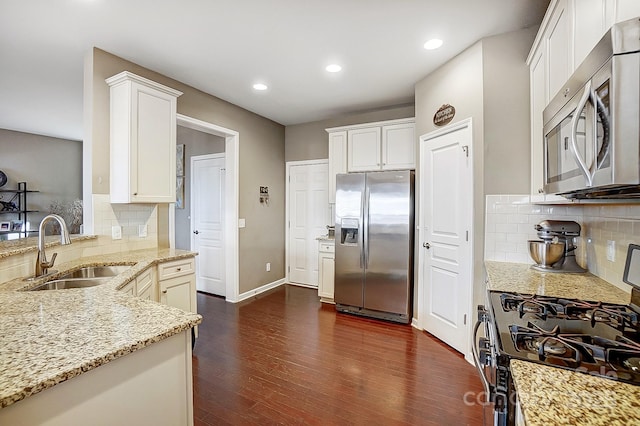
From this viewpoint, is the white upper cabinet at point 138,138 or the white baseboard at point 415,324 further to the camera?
the white baseboard at point 415,324

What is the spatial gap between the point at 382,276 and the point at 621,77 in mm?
2880

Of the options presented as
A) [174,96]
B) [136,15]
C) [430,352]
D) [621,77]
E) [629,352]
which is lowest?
[430,352]

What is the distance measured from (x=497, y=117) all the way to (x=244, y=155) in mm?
3117

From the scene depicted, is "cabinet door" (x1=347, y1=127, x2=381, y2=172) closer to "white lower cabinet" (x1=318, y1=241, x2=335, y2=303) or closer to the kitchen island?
"white lower cabinet" (x1=318, y1=241, x2=335, y2=303)

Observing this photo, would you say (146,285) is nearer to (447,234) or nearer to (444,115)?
(447,234)

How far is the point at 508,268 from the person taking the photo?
214cm

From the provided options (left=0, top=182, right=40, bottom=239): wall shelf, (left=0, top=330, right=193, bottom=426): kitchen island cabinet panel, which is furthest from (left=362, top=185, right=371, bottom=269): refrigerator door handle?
(left=0, top=182, right=40, bottom=239): wall shelf

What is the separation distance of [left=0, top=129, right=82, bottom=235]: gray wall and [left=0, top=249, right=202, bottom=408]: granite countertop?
582cm

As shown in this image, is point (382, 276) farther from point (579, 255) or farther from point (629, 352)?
point (629, 352)

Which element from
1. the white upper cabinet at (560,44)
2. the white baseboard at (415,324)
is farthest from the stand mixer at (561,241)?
the white baseboard at (415,324)

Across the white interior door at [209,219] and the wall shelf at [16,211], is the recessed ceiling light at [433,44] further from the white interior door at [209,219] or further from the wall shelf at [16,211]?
the wall shelf at [16,211]

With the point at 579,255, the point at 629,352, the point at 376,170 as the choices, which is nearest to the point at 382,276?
the point at 376,170

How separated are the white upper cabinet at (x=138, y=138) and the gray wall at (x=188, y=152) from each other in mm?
1729

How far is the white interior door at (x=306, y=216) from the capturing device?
4789mm
